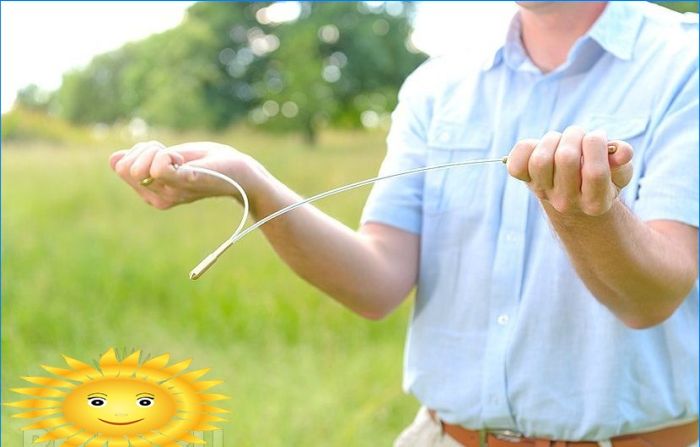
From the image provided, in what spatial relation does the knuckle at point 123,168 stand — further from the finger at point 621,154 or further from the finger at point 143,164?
the finger at point 621,154

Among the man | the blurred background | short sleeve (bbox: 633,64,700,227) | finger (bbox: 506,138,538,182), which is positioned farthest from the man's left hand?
the blurred background

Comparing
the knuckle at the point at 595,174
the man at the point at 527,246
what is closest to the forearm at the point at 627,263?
the man at the point at 527,246

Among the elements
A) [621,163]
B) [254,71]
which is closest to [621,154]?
[621,163]

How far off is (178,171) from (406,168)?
0.51 meters

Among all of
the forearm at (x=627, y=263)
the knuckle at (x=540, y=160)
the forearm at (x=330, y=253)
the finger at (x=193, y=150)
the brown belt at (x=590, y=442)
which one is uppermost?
the finger at (x=193, y=150)

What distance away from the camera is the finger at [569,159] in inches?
38.1

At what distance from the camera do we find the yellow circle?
Result: 1015 mm

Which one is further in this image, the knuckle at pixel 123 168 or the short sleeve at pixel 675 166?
the short sleeve at pixel 675 166

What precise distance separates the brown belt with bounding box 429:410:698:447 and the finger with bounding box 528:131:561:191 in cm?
58

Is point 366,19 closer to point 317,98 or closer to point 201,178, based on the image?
point 317,98

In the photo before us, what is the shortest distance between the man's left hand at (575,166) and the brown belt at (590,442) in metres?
0.52

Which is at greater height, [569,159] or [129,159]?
[129,159]

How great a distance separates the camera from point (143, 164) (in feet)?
3.77

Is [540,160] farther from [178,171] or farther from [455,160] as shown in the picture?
[455,160]
